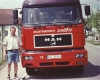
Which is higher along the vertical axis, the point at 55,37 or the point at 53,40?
the point at 55,37

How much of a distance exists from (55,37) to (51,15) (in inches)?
35.5

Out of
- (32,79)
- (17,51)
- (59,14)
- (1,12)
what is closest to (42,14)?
(59,14)

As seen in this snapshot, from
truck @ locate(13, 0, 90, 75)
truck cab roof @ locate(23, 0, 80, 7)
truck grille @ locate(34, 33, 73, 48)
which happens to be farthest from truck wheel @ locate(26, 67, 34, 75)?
truck cab roof @ locate(23, 0, 80, 7)

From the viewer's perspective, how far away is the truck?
33.3 ft

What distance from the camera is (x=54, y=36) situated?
33.6ft

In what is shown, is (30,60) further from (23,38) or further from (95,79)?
(95,79)

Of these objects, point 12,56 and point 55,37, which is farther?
point 55,37

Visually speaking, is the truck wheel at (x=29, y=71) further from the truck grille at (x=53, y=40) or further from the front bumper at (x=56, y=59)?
the truck grille at (x=53, y=40)

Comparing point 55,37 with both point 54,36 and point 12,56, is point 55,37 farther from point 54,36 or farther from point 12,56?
point 12,56

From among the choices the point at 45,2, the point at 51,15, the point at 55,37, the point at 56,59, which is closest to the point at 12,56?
the point at 56,59

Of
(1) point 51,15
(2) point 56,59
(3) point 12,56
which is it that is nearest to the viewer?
(3) point 12,56

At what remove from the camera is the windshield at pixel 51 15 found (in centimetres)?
1041

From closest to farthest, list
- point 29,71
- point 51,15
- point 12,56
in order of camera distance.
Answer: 1. point 12,56
2. point 51,15
3. point 29,71

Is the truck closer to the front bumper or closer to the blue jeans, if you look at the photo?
the front bumper
